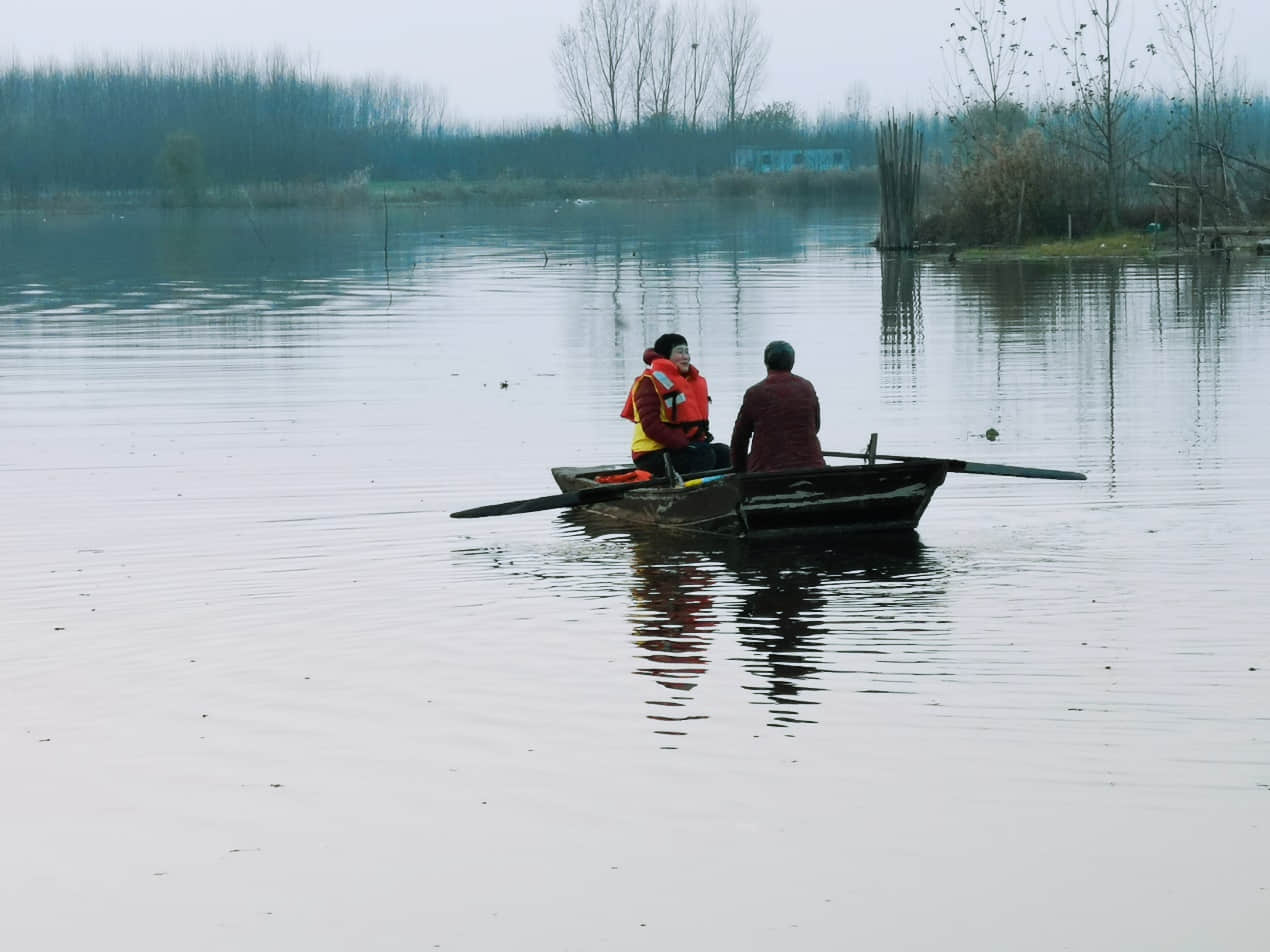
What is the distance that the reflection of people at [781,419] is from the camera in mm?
12352

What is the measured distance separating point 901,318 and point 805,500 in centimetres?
1866

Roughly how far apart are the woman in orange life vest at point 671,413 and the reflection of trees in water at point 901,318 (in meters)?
8.28

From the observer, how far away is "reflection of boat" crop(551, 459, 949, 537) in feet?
39.4

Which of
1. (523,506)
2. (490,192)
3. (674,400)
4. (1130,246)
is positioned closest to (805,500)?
(674,400)

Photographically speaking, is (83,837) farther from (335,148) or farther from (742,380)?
(335,148)

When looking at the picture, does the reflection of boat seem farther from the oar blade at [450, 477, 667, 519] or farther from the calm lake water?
the calm lake water

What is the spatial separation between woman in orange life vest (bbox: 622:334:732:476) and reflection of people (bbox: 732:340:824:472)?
104 cm

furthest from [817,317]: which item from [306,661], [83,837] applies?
[83,837]

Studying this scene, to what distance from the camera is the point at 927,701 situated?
8281 millimetres

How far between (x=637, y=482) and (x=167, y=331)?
1881cm

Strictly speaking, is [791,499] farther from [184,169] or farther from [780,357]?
[184,169]

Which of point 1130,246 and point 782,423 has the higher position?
point 1130,246

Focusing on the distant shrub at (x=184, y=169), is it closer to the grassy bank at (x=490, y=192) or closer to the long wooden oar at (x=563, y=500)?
the grassy bank at (x=490, y=192)

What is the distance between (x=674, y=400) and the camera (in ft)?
44.5
